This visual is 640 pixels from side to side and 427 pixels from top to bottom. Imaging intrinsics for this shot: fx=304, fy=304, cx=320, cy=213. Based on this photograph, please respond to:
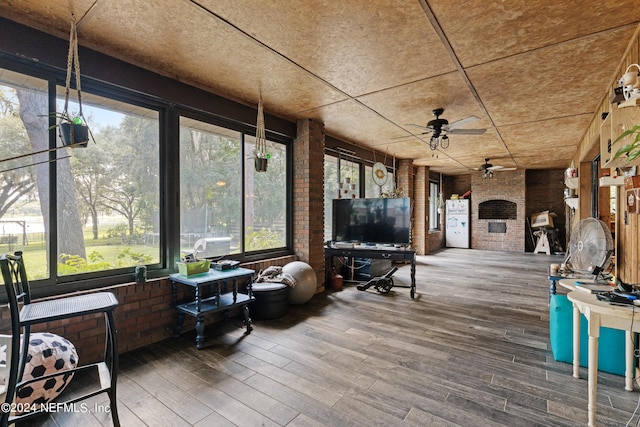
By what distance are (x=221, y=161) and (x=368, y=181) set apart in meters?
3.80

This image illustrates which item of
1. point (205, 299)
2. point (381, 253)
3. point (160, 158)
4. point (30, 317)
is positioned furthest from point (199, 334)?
point (381, 253)

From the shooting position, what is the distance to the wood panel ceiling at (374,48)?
2.04 meters

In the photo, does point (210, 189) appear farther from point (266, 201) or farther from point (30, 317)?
point (30, 317)

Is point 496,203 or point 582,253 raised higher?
point 496,203

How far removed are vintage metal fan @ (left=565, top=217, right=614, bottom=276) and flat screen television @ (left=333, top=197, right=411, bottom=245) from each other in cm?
215

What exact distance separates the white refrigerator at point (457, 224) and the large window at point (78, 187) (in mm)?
10088

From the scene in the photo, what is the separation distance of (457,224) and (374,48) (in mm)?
9607

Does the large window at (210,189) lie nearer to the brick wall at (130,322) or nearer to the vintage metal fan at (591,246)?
the brick wall at (130,322)

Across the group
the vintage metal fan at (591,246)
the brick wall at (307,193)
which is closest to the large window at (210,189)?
the brick wall at (307,193)

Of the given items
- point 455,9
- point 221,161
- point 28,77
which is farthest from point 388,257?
point 28,77

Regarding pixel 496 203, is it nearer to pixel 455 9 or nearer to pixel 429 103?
pixel 429 103

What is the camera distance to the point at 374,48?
2533 millimetres

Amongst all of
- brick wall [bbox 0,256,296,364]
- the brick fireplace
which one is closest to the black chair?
brick wall [bbox 0,256,296,364]

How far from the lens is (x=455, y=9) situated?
202 centimetres
